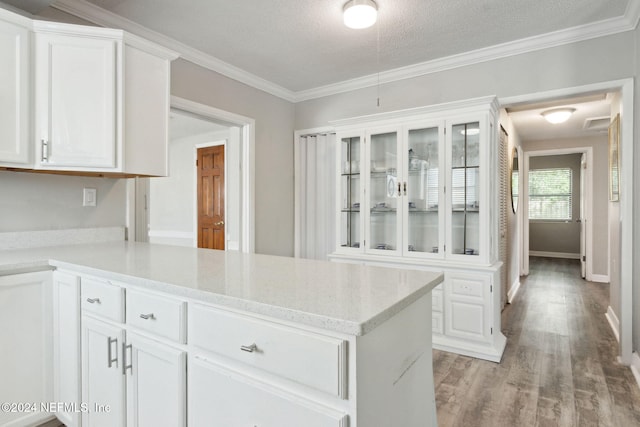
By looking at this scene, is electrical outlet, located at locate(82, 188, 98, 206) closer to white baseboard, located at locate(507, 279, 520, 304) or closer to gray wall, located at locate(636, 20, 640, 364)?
gray wall, located at locate(636, 20, 640, 364)

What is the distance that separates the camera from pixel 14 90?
1.90 m

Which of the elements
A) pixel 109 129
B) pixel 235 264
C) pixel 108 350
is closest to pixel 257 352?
pixel 235 264

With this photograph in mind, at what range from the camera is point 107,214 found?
259cm

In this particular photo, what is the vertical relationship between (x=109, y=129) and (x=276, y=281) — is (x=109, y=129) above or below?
above

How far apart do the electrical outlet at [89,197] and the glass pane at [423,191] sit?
8.23 feet

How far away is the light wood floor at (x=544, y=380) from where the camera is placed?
203 centimetres

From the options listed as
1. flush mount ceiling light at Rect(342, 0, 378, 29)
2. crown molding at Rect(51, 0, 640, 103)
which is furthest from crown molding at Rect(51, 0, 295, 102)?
flush mount ceiling light at Rect(342, 0, 378, 29)

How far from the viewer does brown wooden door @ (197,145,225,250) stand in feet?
17.4

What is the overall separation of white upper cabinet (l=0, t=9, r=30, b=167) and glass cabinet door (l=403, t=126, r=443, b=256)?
2699 mm

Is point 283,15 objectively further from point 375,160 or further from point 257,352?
point 257,352

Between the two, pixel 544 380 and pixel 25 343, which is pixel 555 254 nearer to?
pixel 544 380

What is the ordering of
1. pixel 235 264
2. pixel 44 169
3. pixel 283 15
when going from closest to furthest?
pixel 235 264, pixel 44 169, pixel 283 15

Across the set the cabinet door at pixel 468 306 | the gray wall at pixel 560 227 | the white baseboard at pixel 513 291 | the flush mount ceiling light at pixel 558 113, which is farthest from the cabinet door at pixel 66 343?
the gray wall at pixel 560 227

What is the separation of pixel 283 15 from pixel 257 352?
2.32 m
